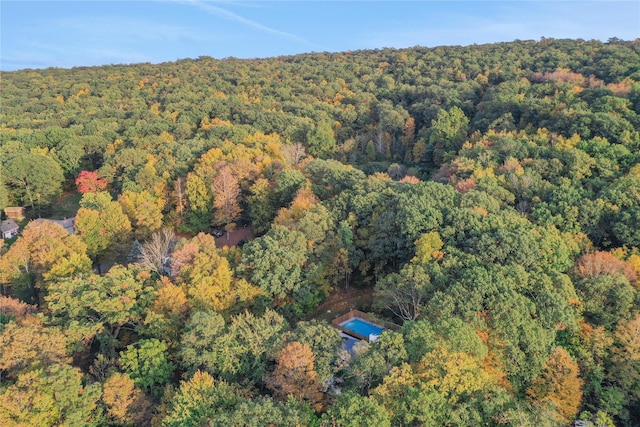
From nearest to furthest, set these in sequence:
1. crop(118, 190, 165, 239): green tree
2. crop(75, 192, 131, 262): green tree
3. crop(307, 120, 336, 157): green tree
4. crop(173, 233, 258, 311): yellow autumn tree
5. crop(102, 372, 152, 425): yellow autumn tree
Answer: crop(102, 372, 152, 425): yellow autumn tree, crop(173, 233, 258, 311): yellow autumn tree, crop(75, 192, 131, 262): green tree, crop(118, 190, 165, 239): green tree, crop(307, 120, 336, 157): green tree

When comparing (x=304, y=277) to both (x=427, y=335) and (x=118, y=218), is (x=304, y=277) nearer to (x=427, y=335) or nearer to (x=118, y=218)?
(x=427, y=335)

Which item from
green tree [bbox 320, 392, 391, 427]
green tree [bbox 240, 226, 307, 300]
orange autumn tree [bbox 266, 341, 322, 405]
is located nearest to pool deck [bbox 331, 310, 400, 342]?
green tree [bbox 240, 226, 307, 300]

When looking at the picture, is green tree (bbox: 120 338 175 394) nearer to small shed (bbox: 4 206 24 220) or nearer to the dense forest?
the dense forest

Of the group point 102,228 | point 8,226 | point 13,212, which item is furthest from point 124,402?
point 13,212

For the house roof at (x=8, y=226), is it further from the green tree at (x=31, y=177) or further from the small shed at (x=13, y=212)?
the green tree at (x=31, y=177)

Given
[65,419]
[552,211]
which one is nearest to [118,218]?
[65,419]

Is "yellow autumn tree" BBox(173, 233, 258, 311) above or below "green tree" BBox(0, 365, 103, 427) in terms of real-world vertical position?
above

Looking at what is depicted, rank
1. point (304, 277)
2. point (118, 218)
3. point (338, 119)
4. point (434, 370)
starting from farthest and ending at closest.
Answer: point (338, 119) → point (118, 218) → point (304, 277) → point (434, 370)
